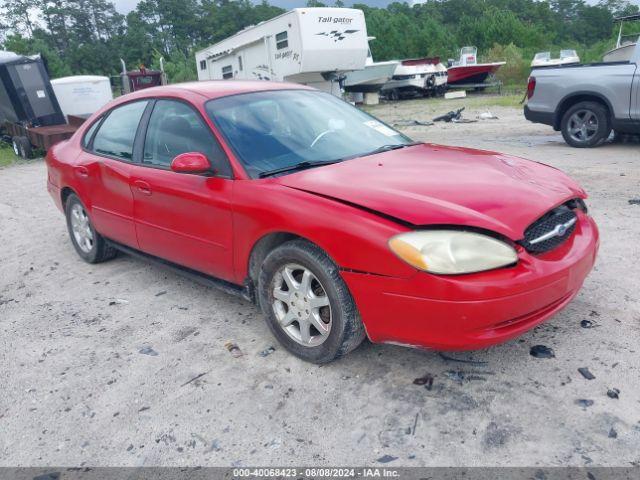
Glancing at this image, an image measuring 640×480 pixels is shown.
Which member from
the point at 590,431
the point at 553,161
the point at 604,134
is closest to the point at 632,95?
the point at 604,134

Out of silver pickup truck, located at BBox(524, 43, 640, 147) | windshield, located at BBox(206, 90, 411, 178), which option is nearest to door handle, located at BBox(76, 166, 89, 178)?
windshield, located at BBox(206, 90, 411, 178)

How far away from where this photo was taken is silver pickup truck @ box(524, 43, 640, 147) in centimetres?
850

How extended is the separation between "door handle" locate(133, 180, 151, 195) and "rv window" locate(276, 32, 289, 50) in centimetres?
1280

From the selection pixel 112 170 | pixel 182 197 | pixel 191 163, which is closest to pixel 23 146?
pixel 112 170

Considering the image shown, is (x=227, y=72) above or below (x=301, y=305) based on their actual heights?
above

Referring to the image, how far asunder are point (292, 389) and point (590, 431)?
141cm

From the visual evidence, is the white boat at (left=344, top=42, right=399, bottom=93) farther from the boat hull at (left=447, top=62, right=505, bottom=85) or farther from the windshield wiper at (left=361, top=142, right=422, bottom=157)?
the windshield wiper at (left=361, top=142, right=422, bottom=157)

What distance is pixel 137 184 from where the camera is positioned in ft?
13.0

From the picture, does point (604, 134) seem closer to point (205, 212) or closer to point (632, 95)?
point (632, 95)

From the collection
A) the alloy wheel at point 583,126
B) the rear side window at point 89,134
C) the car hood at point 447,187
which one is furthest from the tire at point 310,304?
the alloy wheel at point 583,126

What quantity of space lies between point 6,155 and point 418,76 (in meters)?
16.0

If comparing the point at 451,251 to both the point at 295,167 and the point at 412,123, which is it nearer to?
the point at 295,167

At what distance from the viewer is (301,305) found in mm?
3006

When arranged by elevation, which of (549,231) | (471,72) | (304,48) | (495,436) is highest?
(304,48)
